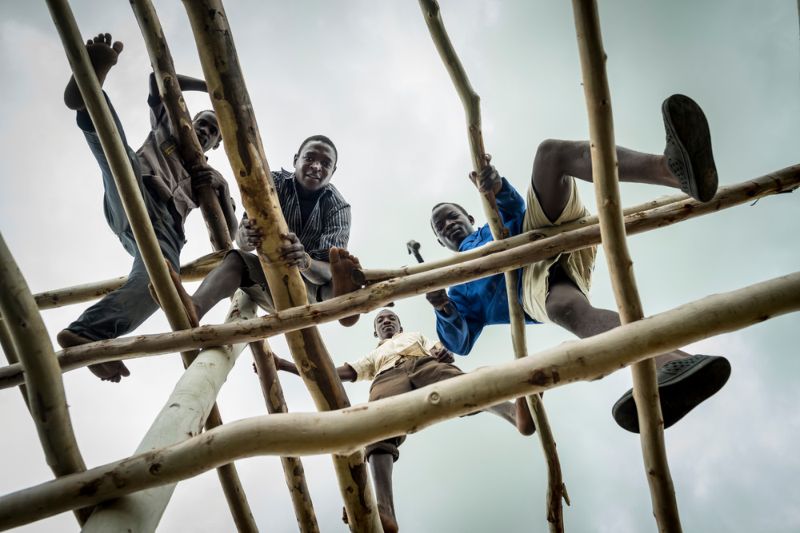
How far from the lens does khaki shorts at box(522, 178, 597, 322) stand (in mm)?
3012

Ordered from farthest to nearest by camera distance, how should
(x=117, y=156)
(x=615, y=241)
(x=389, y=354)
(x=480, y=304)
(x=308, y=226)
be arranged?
(x=389, y=354) → (x=480, y=304) → (x=308, y=226) → (x=117, y=156) → (x=615, y=241)

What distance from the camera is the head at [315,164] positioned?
371cm

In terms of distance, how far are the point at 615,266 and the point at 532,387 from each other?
604mm

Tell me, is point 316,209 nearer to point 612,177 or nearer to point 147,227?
point 147,227

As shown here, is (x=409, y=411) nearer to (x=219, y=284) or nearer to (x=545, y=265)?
(x=219, y=284)

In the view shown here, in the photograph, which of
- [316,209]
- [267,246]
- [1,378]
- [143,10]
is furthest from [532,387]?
[143,10]

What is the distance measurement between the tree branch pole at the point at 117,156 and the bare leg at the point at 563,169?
2.19m

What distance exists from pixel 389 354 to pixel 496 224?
2.33m

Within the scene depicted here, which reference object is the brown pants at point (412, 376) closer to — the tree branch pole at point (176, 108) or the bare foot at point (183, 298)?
the tree branch pole at point (176, 108)

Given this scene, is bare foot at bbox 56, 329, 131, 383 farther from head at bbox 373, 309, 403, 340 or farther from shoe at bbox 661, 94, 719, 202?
head at bbox 373, 309, 403, 340

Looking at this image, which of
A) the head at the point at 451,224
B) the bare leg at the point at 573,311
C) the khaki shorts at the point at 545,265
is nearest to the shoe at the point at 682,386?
the bare leg at the point at 573,311

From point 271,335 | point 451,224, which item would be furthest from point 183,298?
point 451,224

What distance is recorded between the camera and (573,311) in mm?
2770

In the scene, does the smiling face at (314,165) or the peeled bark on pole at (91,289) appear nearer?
the peeled bark on pole at (91,289)
